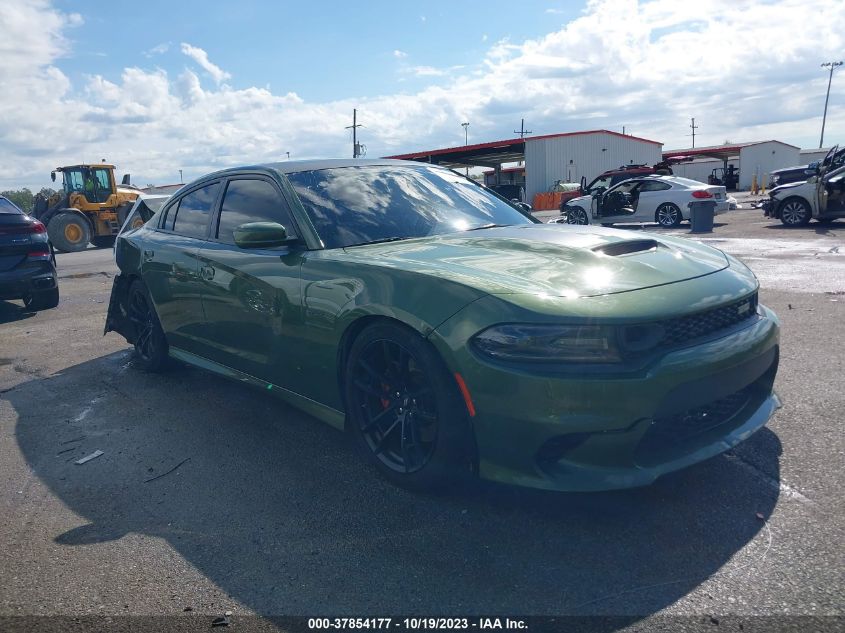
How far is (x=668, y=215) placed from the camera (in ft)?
58.3

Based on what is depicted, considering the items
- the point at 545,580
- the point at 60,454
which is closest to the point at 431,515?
the point at 545,580

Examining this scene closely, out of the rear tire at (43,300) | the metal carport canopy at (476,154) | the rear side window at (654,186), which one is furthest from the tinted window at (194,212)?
the metal carport canopy at (476,154)

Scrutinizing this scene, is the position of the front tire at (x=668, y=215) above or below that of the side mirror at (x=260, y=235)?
below

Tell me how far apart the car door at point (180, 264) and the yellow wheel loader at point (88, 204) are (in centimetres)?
1853

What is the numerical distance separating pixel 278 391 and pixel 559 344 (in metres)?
1.82

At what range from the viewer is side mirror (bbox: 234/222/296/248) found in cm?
355

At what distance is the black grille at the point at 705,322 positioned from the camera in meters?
2.69

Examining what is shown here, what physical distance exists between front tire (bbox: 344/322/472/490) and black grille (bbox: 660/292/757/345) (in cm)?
87

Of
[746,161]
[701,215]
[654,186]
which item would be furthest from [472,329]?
[746,161]

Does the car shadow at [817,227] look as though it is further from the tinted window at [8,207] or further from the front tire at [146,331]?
the tinted window at [8,207]

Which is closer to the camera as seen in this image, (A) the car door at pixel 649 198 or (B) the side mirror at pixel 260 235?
(B) the side mirror at pixel 260 235

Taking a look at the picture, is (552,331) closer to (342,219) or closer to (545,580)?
(545,580)

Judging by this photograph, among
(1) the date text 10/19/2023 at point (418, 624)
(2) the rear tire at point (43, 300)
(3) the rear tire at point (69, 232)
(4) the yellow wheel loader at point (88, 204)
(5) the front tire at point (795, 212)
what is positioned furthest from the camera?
(4) the yellow wheel loader at point (88, 204)

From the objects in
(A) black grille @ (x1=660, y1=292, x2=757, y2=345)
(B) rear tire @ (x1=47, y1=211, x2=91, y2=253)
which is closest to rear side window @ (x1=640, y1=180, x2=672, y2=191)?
(A) black grille @ (x1=660, y1=292, x2=757, y2=345)
